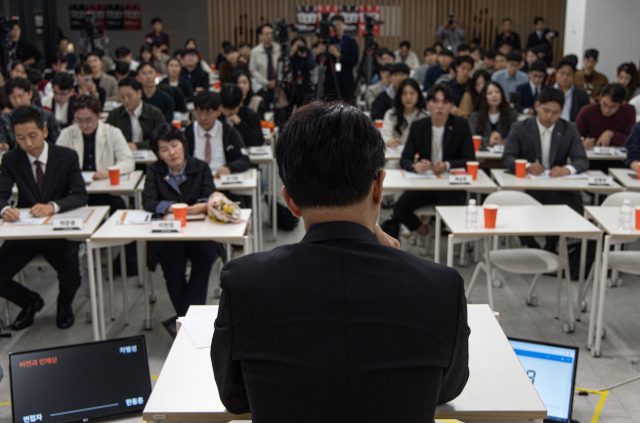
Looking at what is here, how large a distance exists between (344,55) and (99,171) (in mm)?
4838

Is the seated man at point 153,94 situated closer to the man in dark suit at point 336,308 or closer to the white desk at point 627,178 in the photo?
the white desk at point 627,178

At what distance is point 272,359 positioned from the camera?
1.09 metres

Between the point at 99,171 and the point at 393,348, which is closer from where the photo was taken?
the point at 393,348

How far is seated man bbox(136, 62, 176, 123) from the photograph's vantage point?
608 centimetres

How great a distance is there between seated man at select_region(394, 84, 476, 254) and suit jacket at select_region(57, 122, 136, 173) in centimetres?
202

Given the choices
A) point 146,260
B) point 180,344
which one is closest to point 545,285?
point 146,260

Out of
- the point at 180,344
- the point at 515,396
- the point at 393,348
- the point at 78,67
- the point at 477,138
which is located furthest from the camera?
the point at 78,67

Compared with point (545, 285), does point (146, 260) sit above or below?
above

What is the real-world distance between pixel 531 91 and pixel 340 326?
6.25 m

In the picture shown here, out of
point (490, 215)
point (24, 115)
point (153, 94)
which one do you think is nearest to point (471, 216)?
point (490, 215)

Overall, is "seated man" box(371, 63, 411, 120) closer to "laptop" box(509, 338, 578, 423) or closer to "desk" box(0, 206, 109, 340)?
"desk" box(0, 206, 109, 340)

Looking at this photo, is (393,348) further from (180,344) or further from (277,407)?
(180,344)

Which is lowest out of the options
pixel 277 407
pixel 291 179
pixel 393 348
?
pixel 277 407

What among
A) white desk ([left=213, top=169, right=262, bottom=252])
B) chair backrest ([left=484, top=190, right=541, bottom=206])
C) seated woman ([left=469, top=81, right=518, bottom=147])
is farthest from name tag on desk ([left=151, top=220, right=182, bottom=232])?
seated woman ([left=469, top=81, right=518, bottom=147])
